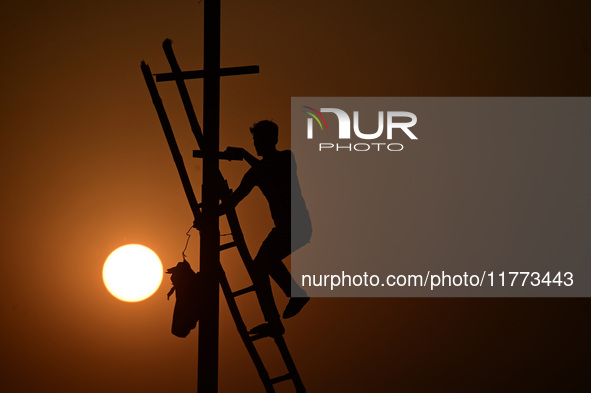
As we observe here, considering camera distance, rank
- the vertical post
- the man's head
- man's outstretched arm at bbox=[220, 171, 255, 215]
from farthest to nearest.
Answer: the man's head → man's outstretched arm at bbox=[220, 171, 255, 215] → the vertical post

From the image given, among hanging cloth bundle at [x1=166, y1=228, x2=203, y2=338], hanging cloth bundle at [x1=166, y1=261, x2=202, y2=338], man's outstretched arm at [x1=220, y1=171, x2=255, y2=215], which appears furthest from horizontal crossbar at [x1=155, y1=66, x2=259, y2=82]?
hanging cloth bundle at [x1=166, y1=261, x2=202, y2=338]

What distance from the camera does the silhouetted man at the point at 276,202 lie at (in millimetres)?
4133

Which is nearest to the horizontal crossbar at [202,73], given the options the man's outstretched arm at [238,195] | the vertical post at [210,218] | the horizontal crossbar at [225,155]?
the vertical post at [210,218]

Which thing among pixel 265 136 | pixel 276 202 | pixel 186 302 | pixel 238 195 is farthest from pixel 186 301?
pixel 265 136

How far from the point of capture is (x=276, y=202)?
4215 mm

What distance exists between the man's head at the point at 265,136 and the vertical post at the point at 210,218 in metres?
0.29

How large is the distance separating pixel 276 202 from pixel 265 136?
476mm

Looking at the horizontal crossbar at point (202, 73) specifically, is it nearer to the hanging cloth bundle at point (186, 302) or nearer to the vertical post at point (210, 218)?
the vertical post at point (210, 218)

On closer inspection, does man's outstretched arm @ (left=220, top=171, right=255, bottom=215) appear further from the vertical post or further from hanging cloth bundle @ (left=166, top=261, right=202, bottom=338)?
hanging cloth bundle @ (left=166, top=261, right=202, bottom=338)

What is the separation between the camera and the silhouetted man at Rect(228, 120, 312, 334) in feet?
13.6

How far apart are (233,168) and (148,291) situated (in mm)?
2145

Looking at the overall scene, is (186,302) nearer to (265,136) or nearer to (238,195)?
(238,195)

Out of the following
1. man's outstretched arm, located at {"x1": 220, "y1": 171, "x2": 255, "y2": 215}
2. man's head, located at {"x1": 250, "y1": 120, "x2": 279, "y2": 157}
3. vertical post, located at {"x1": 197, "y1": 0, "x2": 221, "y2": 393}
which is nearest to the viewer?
vertical post, located at {"x1": 197, "y1": 0, "x2": 221, "y2": 393}

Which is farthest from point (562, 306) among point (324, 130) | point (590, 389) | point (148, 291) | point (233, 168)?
point (148, 291)
